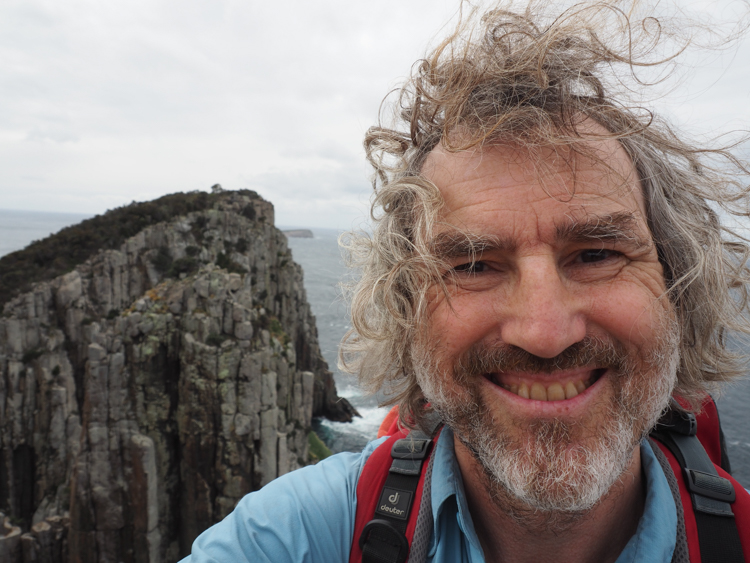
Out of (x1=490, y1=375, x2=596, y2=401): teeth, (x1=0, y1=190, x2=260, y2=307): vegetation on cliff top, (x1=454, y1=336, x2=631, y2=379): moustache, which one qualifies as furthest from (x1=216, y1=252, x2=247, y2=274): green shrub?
(x1=490, y1=375, x2=596, y2=401): teeth

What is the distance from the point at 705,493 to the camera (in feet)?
9.59

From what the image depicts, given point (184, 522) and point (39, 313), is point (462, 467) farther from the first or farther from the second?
point (39, 313)

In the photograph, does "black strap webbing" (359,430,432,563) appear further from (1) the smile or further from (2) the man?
(1) the smile

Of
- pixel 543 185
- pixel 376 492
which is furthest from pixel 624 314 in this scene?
pixel 376 492

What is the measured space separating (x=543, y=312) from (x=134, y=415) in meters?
30.3

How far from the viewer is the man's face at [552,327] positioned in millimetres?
2625

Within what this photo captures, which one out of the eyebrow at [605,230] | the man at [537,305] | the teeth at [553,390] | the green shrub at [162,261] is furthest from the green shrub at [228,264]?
the eyebrow at [605,230]

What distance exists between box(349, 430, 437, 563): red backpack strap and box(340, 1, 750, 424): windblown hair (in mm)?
569

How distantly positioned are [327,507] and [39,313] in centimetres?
3268

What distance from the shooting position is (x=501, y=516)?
300cm

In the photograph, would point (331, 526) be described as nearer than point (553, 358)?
No

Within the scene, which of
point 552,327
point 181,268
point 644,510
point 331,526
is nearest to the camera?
point 552,327

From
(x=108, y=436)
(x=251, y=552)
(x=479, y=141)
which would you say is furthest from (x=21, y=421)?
(x=479, y=141)

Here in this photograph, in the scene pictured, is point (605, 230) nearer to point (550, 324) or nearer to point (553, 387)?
point (550, 324)
